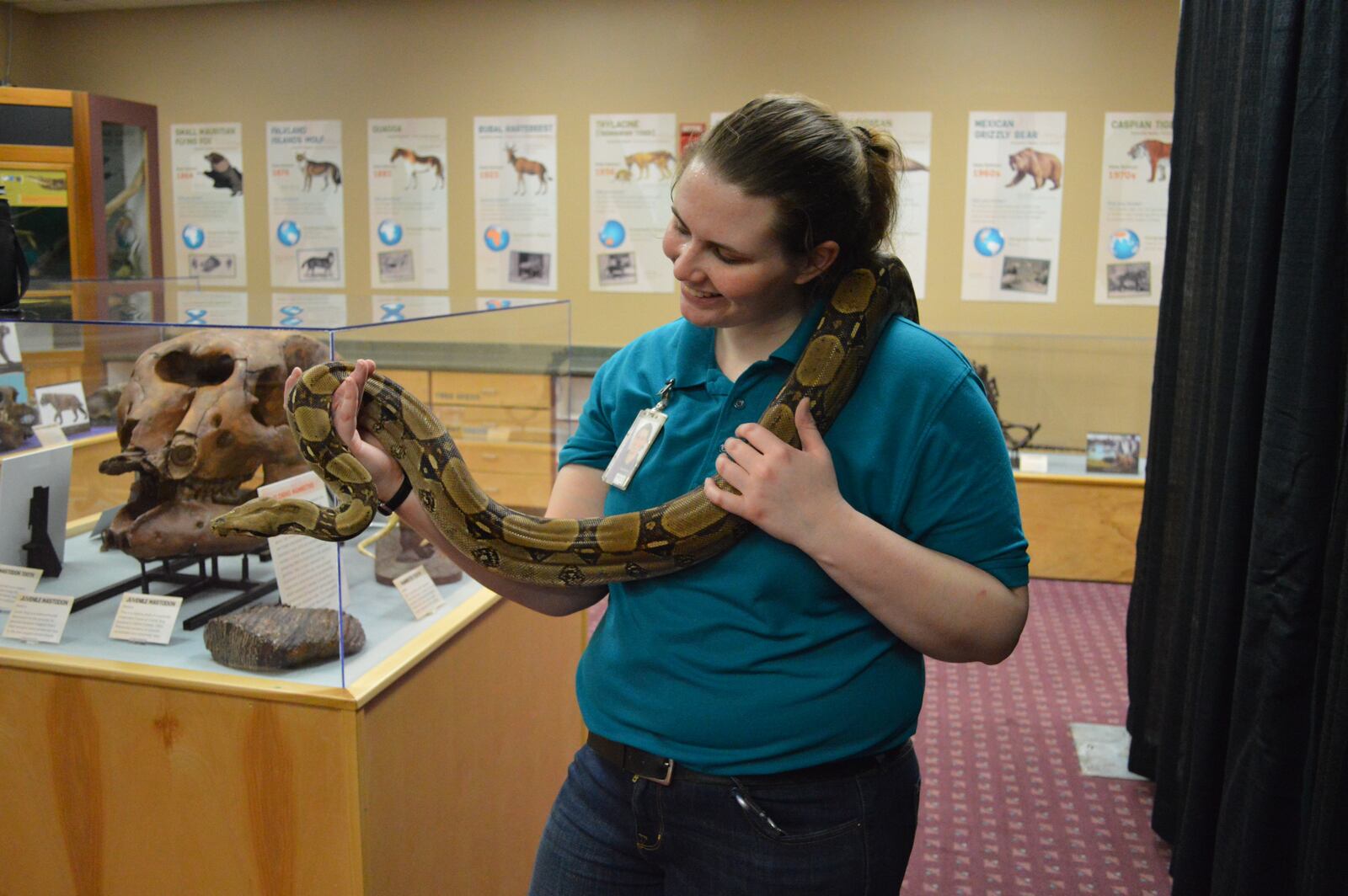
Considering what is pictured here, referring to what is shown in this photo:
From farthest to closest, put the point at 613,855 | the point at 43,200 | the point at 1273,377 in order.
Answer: the point at 43,200 → the point at 1273,377 → the point at 613,855

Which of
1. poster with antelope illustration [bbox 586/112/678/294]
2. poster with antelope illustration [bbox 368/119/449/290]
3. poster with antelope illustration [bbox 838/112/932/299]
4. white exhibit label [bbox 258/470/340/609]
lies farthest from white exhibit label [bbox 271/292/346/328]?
poster with antelope illustration [bbox 838/112/932/299]

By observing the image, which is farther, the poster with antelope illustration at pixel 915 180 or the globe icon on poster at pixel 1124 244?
the poster with antelope illustration at pixel 915 180

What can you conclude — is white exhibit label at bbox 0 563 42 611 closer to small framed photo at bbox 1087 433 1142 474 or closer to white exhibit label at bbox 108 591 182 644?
white exhibit label at bbox 108 591 182 644

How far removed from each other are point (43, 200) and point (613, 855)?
559cm

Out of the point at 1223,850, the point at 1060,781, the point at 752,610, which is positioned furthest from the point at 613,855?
the point at 1060,781

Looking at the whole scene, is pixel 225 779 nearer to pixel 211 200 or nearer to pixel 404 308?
pixel 404 308

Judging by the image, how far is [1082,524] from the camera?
6.54 meters

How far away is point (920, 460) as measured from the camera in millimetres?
1478

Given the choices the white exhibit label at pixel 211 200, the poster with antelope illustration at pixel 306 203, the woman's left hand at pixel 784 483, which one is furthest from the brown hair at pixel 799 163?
the white exhibit label at pixel 211 200

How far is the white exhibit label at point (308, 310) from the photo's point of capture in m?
2.42

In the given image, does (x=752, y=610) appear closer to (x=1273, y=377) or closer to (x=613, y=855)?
(x=613, y=855)

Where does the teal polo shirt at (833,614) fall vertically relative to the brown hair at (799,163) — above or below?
below

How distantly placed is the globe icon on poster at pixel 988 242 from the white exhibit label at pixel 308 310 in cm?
498

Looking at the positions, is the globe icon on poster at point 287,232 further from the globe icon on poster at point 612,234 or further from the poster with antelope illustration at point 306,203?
the globe icon on poster at point 612,234
